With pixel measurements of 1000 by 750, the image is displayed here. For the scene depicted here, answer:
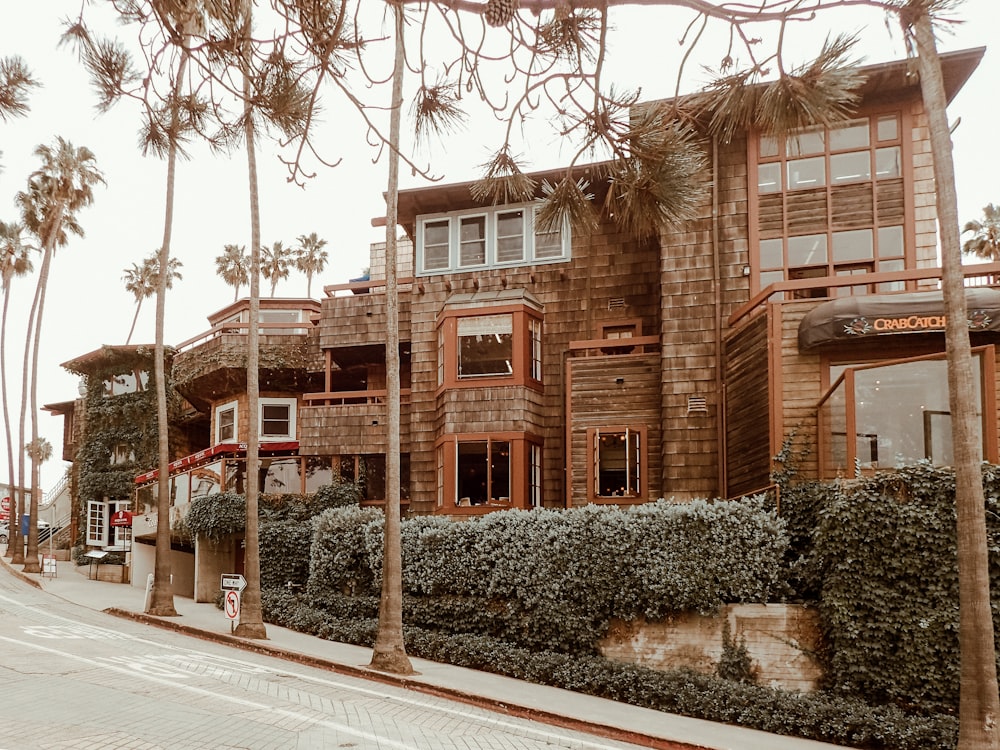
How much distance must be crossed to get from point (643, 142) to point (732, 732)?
32.7 ft

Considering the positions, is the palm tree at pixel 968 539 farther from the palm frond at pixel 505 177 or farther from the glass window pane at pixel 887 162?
the glass window pane at pixel 887 162

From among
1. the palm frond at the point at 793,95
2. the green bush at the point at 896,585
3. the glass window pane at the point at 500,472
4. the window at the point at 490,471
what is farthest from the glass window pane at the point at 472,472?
the palm frond at the point at 793,95

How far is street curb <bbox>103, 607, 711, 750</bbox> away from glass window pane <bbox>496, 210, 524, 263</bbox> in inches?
445

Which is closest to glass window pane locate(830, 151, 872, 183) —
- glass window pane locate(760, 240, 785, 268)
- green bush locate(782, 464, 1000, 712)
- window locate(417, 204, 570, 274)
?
glass window pane locate(760, 240, 785, 268)

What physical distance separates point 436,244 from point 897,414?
46.4ft

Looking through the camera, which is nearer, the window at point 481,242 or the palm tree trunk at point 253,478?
the palm tree trunk at point 253,478

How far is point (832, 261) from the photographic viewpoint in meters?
19.9

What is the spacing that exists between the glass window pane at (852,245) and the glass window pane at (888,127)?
76.0 inches

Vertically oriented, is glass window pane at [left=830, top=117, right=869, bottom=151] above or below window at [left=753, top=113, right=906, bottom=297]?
above

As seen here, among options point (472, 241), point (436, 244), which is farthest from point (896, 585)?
point (436, 244)

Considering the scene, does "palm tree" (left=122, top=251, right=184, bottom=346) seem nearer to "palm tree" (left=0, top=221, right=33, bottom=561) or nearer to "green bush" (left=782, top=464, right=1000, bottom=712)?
"palm tree" (left=0, top=221, right=33, bottom=561)

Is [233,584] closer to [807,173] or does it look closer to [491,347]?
[491,347]

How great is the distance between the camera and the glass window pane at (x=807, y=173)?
20.2 meters

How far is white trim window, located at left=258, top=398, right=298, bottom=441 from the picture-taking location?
31.9m
